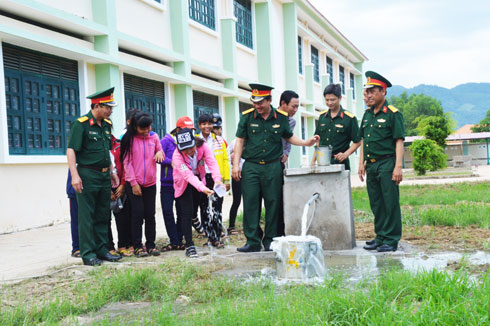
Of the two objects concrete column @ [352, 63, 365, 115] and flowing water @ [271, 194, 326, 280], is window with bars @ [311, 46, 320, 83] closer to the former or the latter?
concrete column @ [352, 63, 365, 115]

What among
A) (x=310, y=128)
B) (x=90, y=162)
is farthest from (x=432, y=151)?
(x=90, y=162)

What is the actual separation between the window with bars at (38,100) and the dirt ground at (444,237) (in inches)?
228

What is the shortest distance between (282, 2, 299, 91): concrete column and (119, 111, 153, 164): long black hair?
16049mm

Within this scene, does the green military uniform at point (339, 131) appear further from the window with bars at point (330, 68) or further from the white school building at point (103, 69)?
A: the window with bars at point (330, 68)

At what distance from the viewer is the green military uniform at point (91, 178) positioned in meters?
5.50

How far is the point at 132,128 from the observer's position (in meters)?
6.09

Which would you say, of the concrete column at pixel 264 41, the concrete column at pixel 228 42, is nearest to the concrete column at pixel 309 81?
the concrete column at pixel 264 41

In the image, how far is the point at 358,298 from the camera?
10.6 feet

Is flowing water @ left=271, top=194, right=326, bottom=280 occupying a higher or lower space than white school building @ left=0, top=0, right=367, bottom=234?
lower

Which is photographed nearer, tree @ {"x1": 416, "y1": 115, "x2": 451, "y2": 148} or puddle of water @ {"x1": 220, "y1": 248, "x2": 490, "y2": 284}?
puddle of water @ {"x1": 220, "y1": 248, "x2": 490, "y2": 284}

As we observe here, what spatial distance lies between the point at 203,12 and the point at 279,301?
13.1m

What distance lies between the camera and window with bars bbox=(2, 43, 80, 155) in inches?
341

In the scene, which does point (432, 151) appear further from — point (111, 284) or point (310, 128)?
point (111, 284)

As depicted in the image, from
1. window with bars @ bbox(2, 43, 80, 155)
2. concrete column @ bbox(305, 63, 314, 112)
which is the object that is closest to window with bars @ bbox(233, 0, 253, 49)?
concrete column @ bbox(305, 63, 314, 112)
